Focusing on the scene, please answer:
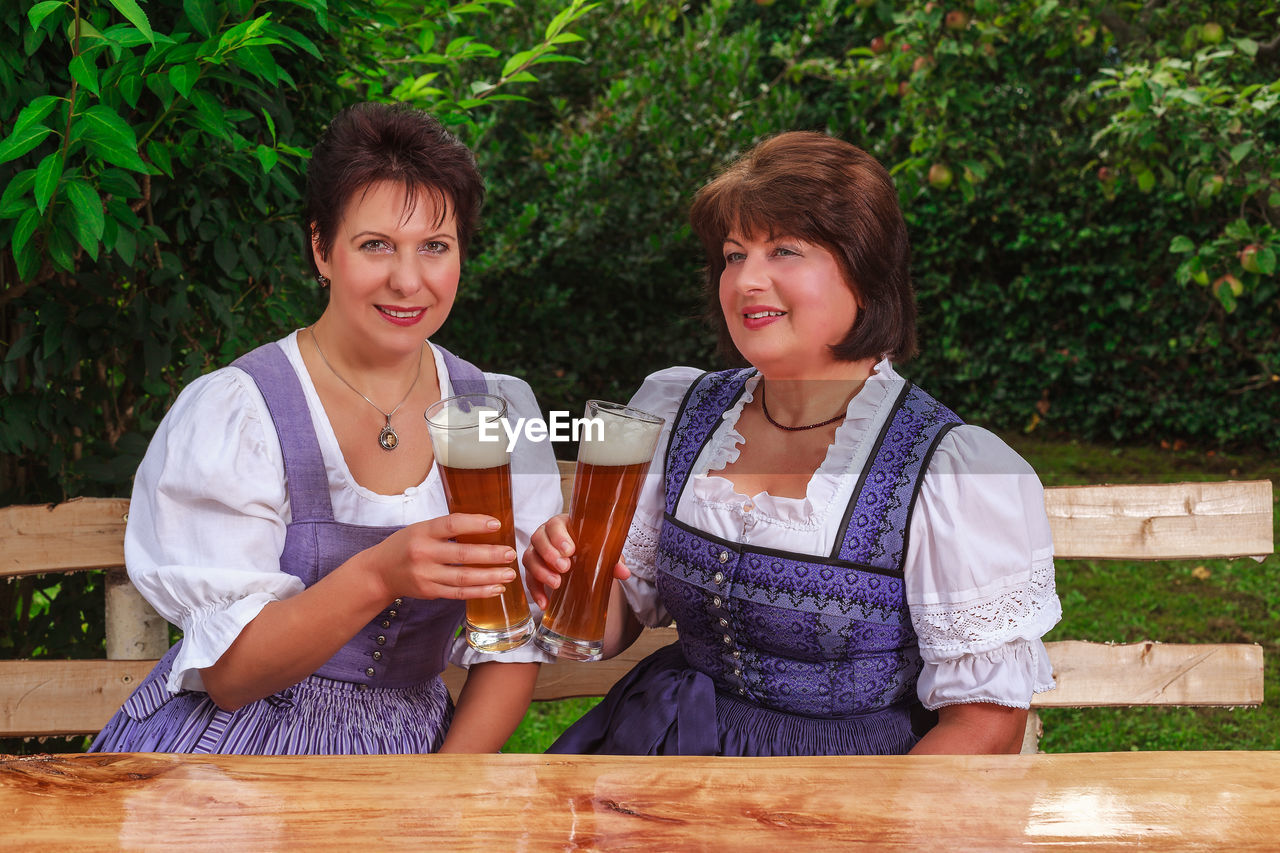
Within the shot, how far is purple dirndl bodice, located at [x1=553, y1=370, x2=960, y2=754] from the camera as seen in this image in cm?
154

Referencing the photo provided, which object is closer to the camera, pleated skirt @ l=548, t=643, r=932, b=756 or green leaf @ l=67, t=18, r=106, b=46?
green leaf @ l=67, t=18, r=106, b=46

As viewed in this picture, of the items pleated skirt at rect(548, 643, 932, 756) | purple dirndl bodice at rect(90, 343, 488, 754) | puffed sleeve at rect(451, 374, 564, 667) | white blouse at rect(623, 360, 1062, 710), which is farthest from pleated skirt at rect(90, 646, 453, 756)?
white blouse at rect(623, 360, 1062, 710)

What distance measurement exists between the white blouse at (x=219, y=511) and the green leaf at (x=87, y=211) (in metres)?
0.25

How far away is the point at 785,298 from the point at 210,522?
0.90 metres

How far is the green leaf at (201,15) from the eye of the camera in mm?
1570

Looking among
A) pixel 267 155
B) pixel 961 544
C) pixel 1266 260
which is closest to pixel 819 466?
pixel 961 544

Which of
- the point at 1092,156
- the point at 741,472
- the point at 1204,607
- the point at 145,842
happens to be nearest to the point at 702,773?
the point at 145,842

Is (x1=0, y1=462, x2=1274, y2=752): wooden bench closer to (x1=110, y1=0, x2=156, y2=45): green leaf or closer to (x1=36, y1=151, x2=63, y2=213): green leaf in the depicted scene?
(x1=36, y1=151, x2=63, y2=213): green leaf

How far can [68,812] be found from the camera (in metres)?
1.01

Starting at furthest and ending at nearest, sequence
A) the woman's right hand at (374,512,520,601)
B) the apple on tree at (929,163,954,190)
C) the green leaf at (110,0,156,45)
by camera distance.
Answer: the apple on tree at (929,163,954,190) < the green leaf at (110,0,156,45) < the woman's right hand at (374,512,520,601)

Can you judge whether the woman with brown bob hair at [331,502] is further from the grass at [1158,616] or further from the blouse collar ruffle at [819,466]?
the grass at [1158,616]

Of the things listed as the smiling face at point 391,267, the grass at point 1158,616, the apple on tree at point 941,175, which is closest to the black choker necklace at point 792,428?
the smiling face at point 391,267

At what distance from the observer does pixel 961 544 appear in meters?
1.48

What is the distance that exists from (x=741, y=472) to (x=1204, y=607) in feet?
11.1
